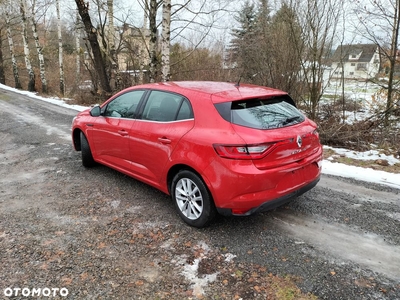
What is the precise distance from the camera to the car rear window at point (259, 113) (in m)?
3.14

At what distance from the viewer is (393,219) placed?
12.0ft

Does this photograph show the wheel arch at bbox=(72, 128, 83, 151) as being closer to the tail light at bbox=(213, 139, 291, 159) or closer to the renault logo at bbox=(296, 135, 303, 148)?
the tail light at bbox=(213, 139, 291, 159)

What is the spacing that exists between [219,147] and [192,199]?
0.80m

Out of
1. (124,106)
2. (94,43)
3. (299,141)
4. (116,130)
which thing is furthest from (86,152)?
(94,43)

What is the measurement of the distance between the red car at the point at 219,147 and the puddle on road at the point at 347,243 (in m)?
0.47

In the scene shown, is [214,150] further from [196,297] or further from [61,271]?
[61,271]

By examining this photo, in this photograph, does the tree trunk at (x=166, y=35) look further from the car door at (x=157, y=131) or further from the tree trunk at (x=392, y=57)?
the tree trunk at (x=392, y=57)

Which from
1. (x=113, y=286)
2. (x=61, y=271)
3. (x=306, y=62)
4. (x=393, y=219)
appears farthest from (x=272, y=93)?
(x=306, y=62)

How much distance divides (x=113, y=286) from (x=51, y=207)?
1951mm

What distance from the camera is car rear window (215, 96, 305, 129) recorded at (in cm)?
314

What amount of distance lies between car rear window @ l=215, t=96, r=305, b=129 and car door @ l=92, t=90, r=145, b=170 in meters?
1.58

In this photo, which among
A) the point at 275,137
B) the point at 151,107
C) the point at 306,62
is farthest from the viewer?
the point at 306,62

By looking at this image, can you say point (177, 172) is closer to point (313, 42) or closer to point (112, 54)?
point (313, 42)

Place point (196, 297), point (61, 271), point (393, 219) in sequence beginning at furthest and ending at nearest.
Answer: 1. point (393, 219)
2. point (61, 271)
3. point (196, 297)
